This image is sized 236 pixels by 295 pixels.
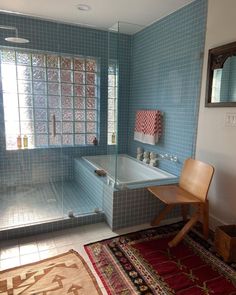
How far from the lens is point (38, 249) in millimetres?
2041

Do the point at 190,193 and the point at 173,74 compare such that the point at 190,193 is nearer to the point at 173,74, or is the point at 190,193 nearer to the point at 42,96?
the point at 173,74

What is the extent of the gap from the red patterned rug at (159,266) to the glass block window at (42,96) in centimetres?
174

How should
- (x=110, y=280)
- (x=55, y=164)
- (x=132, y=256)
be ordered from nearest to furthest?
(x=110, y=280) < (x=132, y=256) < (x=55, y=164)

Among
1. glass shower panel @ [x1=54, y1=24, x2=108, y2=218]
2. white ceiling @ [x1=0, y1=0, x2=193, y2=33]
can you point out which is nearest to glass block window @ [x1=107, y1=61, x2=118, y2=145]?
glass shower panel @ [x1=54, y1=24, x2=108, y2=218]

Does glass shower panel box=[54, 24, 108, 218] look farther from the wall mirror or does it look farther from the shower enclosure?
the wall mirror

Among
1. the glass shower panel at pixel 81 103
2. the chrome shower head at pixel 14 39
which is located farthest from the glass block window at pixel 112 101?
the chrome shower head at pixel 14 39

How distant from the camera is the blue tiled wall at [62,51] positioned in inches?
121

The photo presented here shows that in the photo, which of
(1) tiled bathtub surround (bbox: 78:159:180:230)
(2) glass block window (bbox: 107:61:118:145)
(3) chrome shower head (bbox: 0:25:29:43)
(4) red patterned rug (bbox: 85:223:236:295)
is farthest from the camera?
(2) glass block window (bbox: 107:61:118:145)

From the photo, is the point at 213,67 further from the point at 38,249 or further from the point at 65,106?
the point at 38,249

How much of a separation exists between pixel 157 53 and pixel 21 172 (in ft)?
8.02

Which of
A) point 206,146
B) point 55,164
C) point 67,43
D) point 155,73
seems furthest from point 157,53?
point 55,164

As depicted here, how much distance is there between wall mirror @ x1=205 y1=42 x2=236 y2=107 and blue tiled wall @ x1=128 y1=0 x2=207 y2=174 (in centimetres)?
18

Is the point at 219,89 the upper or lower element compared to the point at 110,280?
upper

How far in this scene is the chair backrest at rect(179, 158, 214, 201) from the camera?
84.3 inches
